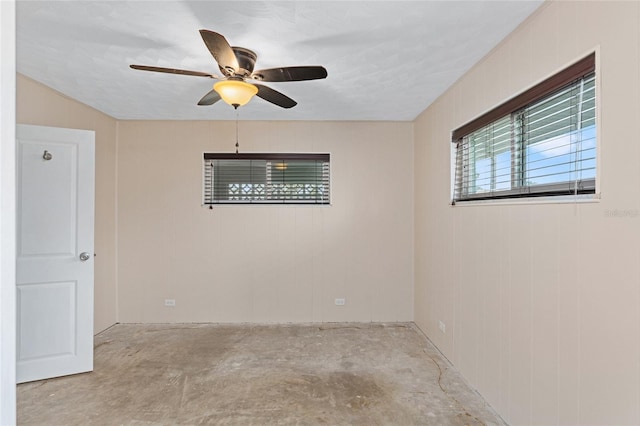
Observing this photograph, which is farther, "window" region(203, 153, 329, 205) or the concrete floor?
"window" region(203, 153, 329, 205)

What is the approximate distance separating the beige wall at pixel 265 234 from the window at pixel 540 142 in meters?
1.40

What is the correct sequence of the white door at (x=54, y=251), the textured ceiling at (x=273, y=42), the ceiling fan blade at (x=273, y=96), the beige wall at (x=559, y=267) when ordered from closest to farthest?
the beige wall at (x=559, y=267) → the textured ceiling at (x=273, y=42) → the ceiling fan blade at (x=273, y=96) → the white door at (x=54, y=251)

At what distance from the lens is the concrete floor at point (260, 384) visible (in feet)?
6.96

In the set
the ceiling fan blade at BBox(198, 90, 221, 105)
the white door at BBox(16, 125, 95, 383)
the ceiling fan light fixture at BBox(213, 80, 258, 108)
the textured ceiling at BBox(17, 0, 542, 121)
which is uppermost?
the textured ceiling at BBox(17, 0, 542, 121)

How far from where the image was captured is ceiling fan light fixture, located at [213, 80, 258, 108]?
81.9 inches

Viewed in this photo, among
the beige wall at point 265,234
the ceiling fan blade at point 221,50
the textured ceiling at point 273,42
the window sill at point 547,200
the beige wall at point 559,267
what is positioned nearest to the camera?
the beige wall at point 559,267

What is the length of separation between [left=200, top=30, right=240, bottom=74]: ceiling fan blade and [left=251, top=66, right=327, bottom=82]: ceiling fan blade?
176 millimetres

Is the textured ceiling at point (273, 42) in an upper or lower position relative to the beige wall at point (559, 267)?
upper

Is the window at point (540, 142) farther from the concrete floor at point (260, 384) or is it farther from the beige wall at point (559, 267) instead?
the concrete floor at point (260, 384)

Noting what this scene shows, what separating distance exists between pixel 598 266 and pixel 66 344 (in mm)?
3743
